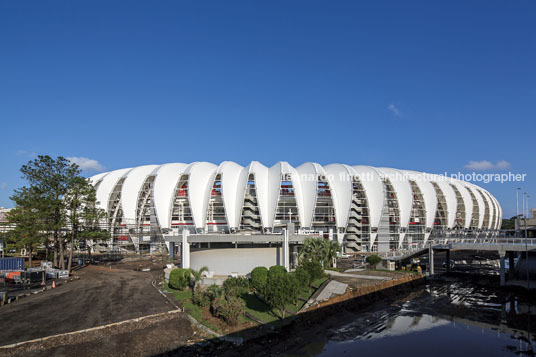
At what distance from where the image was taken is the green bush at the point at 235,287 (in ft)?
77.2

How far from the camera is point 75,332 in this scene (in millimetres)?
18266

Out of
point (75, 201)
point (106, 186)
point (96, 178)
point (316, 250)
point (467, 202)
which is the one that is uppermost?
point (96, 178)

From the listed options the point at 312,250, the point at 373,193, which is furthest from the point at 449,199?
the point at 312,250

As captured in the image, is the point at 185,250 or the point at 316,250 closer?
the point at 185,250

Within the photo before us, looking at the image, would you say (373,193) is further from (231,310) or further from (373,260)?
(231,310)

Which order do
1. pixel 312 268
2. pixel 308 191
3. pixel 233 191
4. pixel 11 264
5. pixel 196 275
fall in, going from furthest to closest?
pixel 233 191
pixel 308 191
pixel 11 264
pixel 196 275
pixel 312 268

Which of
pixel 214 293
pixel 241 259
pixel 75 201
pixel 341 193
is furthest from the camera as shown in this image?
pixel 341 193

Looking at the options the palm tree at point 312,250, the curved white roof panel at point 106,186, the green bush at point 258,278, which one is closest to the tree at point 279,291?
the green bush at point 258,278

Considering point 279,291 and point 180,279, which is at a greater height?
point 279,291

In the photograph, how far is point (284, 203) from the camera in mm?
63469

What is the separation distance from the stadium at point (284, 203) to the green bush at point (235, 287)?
3476 cm

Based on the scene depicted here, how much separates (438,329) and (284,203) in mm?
43113

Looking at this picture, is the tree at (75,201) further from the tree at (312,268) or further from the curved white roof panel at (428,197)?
the curved white roof panel at (428,197)

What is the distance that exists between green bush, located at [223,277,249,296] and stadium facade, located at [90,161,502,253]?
3496 centimetres
